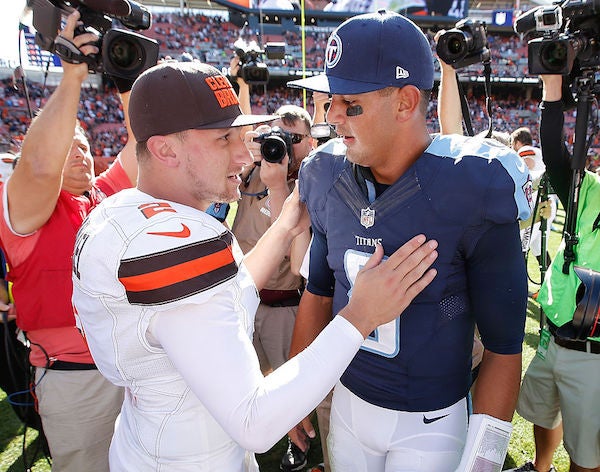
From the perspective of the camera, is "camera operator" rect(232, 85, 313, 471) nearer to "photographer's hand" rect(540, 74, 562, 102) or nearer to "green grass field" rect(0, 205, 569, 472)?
"green grass field" rect(0, 205, 569, 472)

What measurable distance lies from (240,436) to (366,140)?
90 cm

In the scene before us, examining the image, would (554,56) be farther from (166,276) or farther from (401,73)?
(166,276)

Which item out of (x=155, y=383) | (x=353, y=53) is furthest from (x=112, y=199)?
(x=353, y=53)

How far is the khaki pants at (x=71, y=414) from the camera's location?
6.44ft

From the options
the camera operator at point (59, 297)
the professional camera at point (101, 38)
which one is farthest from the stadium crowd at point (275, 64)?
the camera operator at point (59, 297)

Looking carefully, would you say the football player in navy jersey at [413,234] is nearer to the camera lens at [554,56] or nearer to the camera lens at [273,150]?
the camera lens at [273,150]

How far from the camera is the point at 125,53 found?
6.06ft

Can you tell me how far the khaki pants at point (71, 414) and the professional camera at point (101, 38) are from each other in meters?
1.30

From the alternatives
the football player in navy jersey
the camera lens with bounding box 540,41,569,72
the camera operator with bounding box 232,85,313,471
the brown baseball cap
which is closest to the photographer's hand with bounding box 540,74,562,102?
the camera lens with bounding box 540,41,569,72

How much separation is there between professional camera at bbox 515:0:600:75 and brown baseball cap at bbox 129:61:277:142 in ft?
5.27

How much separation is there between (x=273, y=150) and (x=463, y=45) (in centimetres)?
114

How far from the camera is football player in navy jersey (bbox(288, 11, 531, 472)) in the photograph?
126cm

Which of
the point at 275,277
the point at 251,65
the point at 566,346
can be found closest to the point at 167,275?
the point at 275,277

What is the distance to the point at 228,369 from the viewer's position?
3.14 ft
